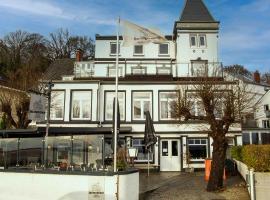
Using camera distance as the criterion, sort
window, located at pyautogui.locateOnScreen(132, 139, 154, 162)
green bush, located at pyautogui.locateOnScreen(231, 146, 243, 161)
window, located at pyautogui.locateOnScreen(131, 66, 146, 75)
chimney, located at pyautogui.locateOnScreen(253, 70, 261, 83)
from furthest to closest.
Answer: chimney, located at pyautogui.locateOnScreen(253, 70, 261, 83), window, located at pyautogui.locateOnScreen(131, 66, 146, 75), window, located at pyautogui.locateOnScreen(132, 139, 154, 162), green bush, located at pyautogui.locateOnScreen(231, 146, 243, 161)

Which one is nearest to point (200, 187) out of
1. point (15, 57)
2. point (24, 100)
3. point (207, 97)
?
point (207, 97)

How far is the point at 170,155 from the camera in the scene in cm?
2770

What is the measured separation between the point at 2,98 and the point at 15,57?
25.4 m

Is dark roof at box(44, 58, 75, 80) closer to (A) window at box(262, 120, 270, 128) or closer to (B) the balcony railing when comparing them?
(B) the balcony railing

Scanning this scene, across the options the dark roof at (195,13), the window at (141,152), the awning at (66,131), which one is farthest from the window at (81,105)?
the dark roof at (195,13)

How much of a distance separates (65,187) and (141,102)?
15.4 meters

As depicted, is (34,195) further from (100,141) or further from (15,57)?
(15,57)

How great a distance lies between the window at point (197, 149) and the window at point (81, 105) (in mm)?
8220

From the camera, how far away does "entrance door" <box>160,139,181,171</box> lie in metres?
27.5

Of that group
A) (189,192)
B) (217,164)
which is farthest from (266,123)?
(189,192)

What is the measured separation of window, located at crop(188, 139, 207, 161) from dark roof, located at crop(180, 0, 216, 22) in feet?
57.1

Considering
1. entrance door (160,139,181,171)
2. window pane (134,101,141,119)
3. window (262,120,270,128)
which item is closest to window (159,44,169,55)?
window (262,120,270,128)

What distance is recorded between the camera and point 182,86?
1046 inches

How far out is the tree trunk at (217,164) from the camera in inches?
611
